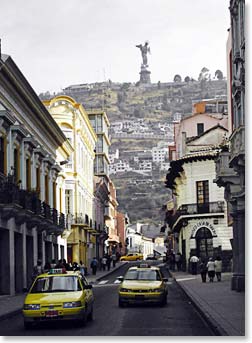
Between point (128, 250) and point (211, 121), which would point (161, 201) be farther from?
point (211, 121)

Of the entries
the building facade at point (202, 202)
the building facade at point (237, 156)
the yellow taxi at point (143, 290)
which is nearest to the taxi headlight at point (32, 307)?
the yellow taxi at point (143, 290)

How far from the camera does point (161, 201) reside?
175875mm

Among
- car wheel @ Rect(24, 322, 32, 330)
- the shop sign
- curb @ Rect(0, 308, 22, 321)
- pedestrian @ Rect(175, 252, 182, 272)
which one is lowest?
pedestrian @ Rect(175, 252, 182, 272)

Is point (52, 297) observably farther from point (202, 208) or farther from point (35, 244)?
point (202, 208)

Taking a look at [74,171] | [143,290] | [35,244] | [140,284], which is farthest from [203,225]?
[143,290]

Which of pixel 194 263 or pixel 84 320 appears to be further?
pixel 194 263

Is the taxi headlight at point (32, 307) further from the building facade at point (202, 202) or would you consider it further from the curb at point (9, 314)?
the building facade at point (202, 202)

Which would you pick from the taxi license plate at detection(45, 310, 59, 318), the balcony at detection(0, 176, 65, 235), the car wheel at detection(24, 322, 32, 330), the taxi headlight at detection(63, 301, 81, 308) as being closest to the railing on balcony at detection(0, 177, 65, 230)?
the balcony at detection(0, 176, 65, 235)

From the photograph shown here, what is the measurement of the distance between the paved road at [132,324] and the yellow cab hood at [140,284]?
0.67m

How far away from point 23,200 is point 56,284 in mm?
15349

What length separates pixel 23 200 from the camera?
36.2 m

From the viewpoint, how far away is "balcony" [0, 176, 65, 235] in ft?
108

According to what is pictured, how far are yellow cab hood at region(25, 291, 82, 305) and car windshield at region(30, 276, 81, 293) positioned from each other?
1.15ft

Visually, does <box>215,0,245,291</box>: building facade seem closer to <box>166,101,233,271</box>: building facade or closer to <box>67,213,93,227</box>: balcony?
<box>166,101,233,271</box>: building facade
